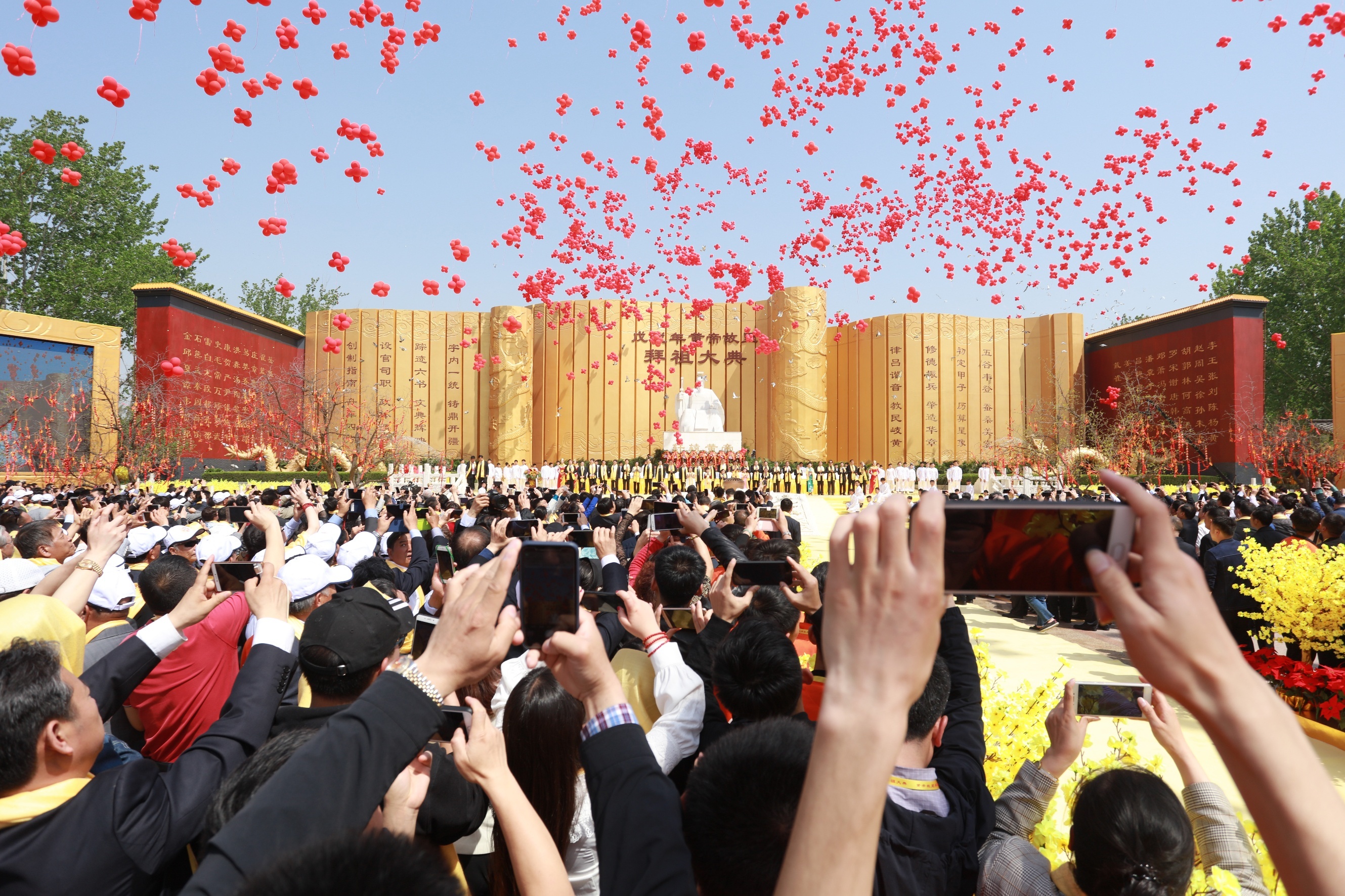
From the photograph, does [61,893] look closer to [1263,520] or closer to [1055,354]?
[1263,520]

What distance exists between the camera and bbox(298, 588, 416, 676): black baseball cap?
1.78 metres

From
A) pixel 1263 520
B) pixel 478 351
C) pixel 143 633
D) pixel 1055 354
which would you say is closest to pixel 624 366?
pixel 478 351

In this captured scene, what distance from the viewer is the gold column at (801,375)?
84.4 ft

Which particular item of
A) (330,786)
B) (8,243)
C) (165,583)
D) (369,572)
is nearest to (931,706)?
(330,786)

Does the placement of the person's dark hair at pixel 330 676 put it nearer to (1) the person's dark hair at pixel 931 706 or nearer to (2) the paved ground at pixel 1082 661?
(1) the person's dark hair at pixel 931 706

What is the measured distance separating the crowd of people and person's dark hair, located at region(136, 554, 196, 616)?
6.3 inches

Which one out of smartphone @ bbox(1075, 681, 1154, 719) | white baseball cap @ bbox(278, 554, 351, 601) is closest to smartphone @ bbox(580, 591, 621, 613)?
smartphone @ bbox(1075, 681, 1154, 719)

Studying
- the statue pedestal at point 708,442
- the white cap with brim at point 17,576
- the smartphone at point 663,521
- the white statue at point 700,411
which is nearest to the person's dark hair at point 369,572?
the white cap with brim at point 17,576

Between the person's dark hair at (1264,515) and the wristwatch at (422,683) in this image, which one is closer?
the wristwatch at (422,683)

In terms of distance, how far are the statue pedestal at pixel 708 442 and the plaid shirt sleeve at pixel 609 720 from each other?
22.3m

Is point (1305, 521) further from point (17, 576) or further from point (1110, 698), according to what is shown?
point (17, 576)

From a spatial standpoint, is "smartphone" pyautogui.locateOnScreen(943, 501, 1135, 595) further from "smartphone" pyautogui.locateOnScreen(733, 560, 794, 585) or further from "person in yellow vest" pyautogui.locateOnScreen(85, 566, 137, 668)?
"person in yellow vest" pyautogui.locateOnScreen(85, 566, 137, 668)

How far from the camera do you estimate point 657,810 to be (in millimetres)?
1019

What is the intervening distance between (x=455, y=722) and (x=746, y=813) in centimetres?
48
